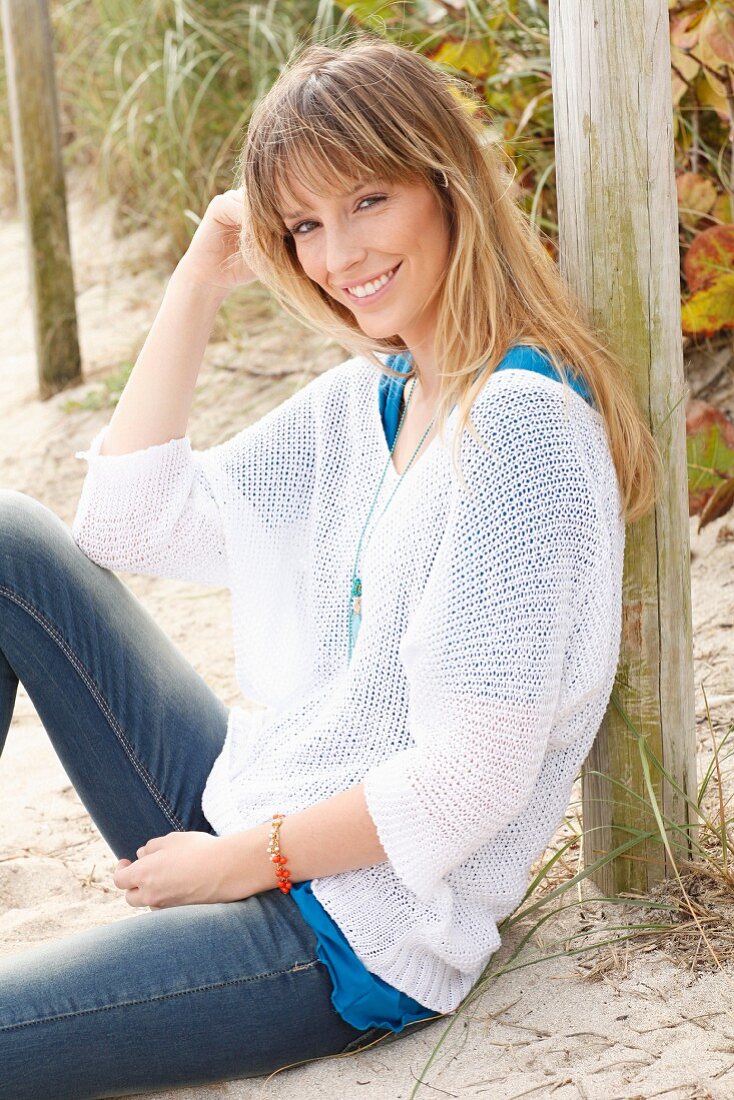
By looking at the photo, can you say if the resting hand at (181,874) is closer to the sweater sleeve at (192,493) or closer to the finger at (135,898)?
the finger at (135,898)

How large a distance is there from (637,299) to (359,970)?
3.21 ft

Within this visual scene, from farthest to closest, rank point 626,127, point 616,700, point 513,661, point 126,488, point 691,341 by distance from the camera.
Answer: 1. point 691,341
2. point 126,488
3. point 616,700
4. point 626,127
5. point 513,661

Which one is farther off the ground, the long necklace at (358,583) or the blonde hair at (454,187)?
the blonde hair at (454,187)

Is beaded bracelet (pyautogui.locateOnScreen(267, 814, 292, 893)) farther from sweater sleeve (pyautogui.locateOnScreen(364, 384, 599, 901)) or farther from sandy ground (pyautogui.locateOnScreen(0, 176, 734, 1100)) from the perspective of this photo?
sandy ground (pyautogui.locateOnScreen(0, 176, 734, 1100))

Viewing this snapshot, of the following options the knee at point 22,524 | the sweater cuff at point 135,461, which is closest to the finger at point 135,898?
the knee at point 22,524

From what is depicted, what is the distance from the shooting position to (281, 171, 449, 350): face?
169cm

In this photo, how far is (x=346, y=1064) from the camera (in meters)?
1.73

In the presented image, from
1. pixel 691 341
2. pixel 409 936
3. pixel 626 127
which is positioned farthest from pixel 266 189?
pixel 691 341

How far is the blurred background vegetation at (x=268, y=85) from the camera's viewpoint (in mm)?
2738

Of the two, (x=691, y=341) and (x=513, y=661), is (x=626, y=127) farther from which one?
(x=691, y=341)

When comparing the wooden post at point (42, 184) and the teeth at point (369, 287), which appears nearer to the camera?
the teeth at point (369, 287)

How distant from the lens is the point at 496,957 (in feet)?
6.24

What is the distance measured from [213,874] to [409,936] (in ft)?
0.90

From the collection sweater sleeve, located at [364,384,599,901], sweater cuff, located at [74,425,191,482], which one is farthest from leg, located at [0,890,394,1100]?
sweater cuff, located at [74,425,191,482]
